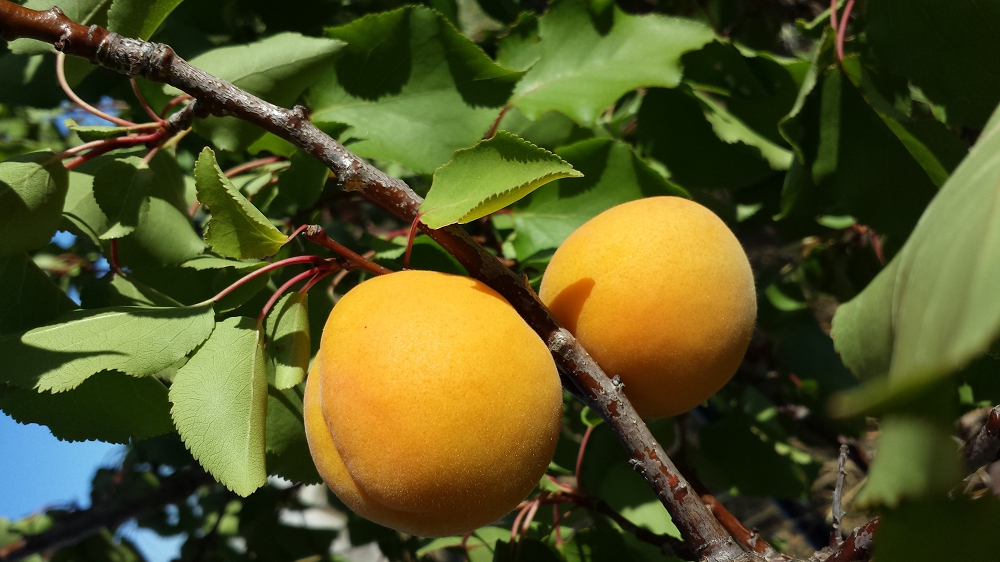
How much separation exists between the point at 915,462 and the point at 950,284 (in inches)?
3.0

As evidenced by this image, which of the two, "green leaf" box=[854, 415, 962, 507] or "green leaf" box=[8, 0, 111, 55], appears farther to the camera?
"green leaf" box=[8, 0, 111, 55]

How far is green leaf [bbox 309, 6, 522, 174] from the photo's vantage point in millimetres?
762

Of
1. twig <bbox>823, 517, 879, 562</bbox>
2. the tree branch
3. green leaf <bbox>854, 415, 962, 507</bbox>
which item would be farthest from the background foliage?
the tree branch

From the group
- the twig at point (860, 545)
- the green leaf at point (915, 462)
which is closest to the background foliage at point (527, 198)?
the green leaf at point (915, 462)

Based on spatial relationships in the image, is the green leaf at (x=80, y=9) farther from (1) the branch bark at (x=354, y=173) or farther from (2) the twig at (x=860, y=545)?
(2) the twig at (x=860, y=545)

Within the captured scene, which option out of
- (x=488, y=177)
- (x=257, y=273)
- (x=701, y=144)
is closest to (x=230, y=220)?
(x=257, y=273)

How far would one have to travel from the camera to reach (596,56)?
0.87 meters

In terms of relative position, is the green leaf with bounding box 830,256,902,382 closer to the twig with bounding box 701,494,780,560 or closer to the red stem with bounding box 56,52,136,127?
the twig with bounding box 701,494,780,560

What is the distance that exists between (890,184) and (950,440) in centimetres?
60

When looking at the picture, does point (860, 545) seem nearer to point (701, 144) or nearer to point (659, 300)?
point (659, 300)

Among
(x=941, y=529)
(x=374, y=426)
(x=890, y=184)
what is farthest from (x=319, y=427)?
(x=890, y=184)

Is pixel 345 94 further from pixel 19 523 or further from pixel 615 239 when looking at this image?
pixel 19 523

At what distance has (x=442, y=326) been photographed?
0.50 metres

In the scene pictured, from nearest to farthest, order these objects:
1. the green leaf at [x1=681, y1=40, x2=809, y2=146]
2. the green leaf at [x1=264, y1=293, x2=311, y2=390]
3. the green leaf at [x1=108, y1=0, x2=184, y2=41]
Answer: the green leaf at [x1=264, y1=293, x2=311, y2=390]
the green leaf at [x1=108, y1=0, x2=184, y2=41]
the green leaf at [x1=681, y1=40, x2=809, y2=146]
